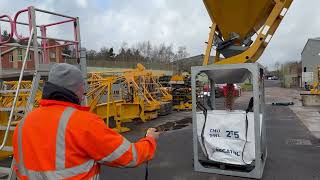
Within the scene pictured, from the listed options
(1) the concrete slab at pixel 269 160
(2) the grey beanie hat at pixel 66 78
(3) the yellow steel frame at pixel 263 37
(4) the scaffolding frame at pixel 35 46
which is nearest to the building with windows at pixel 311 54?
(1) the concrete slab at pixel 269 160

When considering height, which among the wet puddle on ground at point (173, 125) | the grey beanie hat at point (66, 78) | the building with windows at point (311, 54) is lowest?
the wet puddle on ground at point (173, 125)

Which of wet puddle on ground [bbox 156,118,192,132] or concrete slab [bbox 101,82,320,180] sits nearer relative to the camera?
concrete slab [bbox 101,82,320,180]

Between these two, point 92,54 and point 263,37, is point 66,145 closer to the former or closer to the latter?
point 263,37

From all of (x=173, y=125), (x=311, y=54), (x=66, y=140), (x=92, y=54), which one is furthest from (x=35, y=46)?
(x=92, y=54)

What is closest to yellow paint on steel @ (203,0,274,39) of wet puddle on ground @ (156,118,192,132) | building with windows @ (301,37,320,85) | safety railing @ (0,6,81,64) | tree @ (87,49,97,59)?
safety railing @ (0,6,81,64)

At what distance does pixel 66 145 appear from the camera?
2.40 meters

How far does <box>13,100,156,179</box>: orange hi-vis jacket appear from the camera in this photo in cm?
240

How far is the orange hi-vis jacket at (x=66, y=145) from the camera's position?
2396 millimetres

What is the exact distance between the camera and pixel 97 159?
2482 millimetres

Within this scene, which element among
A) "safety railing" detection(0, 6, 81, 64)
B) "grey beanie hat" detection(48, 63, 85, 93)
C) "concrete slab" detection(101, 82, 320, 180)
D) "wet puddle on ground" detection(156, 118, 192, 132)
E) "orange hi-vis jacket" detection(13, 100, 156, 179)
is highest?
"safety railing" detection(0, 6, 81, 64)

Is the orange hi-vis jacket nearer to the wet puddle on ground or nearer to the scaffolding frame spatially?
the scaffolding frame

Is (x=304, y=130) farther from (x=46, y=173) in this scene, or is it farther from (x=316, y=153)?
(x=46, y=173)

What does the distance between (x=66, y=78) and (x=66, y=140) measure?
1.38 ft

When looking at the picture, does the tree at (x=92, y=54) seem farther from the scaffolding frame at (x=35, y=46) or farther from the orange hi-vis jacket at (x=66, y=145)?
the orange hi-vis jacket at (x=66, y=145)
